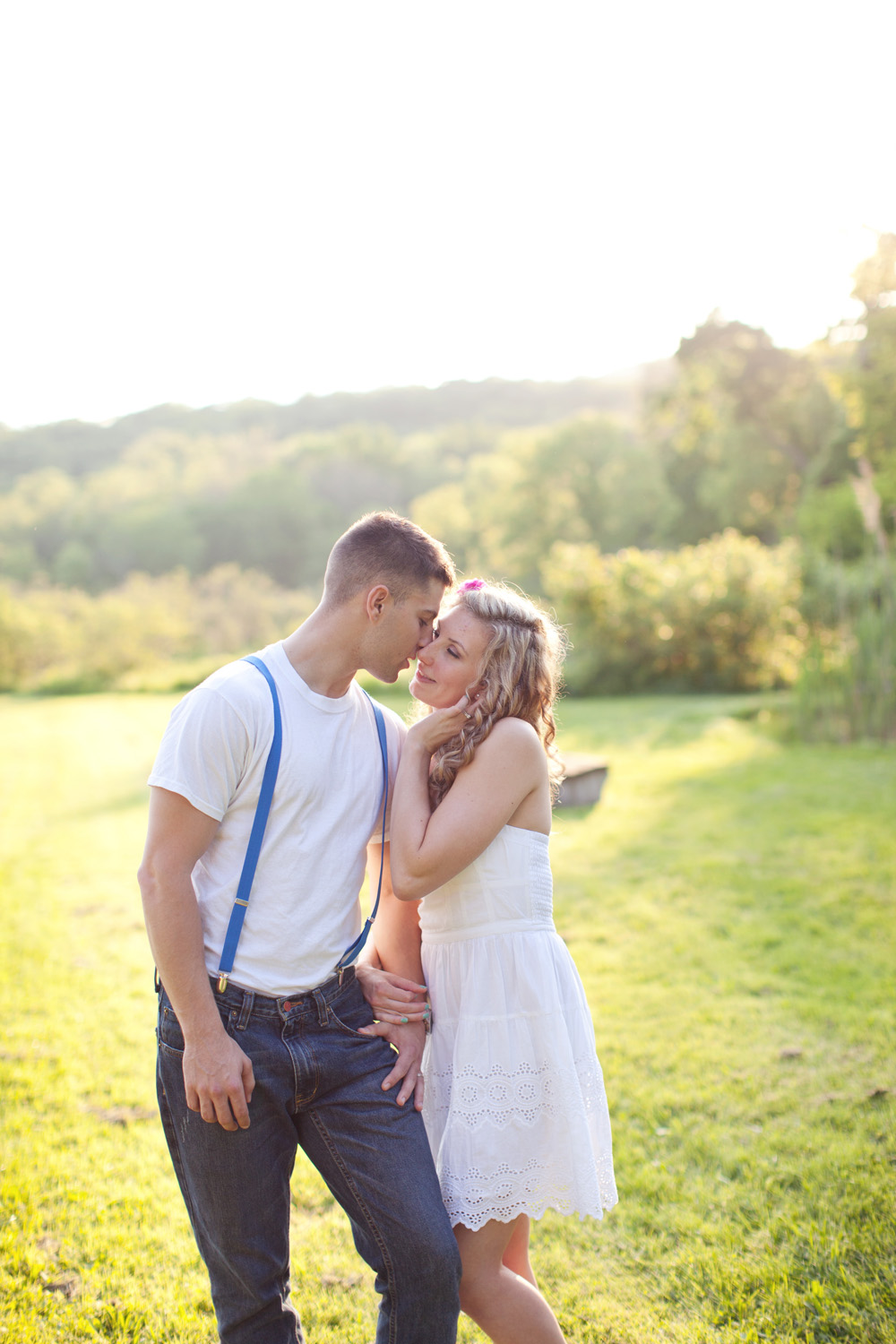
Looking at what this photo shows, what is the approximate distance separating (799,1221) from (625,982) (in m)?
2.36

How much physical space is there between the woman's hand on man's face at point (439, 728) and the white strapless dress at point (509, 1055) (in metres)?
0.28

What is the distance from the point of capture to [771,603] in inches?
870

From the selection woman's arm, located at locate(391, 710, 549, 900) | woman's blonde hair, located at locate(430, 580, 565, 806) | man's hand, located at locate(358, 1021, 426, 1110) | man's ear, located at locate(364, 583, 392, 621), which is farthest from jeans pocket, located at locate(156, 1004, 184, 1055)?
man's ear, located at locate(364, 583, 392, 621)

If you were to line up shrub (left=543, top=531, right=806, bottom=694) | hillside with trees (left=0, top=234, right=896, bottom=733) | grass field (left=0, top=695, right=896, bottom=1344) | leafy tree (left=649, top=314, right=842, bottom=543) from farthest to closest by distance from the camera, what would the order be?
leafy tree (left=649, top=314, right=842, bottom=543), shrub (left=543, top=531, right=806, bottom=694), hillside with trees (left=0, top=234, right=896, bottom=733), grass field (left=0, top=695, right=896, bottom=1344)

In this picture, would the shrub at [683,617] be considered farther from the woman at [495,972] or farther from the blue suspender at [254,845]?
the blue suspender at [254,845]

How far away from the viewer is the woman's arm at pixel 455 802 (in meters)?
2.23

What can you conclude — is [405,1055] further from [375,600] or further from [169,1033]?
[375,600]

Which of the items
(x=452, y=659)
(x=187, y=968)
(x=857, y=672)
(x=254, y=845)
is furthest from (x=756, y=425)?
(x=187, y=968)

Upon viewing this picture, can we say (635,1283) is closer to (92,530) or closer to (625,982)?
(625,982)

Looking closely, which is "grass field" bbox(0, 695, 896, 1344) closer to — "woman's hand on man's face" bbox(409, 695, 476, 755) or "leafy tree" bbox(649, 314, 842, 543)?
"woman's hand on man's face" bbox(409, 695, 476, 755)

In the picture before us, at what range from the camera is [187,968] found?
6.78 ft

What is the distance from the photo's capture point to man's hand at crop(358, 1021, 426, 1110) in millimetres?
2274

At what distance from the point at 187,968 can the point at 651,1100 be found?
9.77 feet

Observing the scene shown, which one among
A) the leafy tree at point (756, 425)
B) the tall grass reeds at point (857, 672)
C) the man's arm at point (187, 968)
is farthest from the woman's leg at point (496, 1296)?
the leafy tree at point (756, 425)
